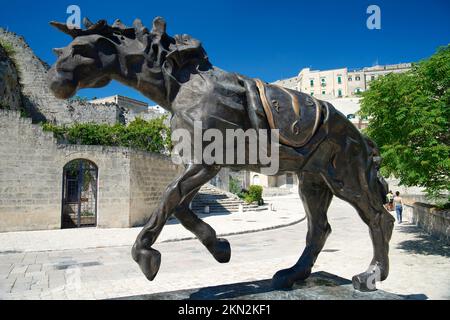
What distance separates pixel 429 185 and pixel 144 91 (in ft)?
26.6

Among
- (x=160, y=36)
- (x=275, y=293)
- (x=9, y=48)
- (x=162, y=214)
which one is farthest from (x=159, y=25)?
(x=9, y=48)

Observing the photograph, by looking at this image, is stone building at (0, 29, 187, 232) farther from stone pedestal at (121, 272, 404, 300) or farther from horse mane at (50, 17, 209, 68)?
horse mane at (50, 17, 209, 68)

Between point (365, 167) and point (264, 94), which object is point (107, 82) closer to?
point (264, 94)

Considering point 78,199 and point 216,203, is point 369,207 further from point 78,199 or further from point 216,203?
point 216,203

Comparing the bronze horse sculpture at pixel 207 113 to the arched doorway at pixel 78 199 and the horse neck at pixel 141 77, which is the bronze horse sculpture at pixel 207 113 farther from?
the arched doorway at pixel 78 199

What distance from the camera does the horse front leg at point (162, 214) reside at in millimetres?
2730

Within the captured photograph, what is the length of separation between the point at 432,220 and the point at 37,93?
120 ft

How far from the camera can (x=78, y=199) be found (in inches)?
658

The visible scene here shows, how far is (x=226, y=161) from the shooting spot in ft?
10.1

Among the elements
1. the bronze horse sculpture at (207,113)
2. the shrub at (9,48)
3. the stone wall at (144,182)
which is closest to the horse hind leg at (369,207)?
the bronze horse sculpture at (207,113)

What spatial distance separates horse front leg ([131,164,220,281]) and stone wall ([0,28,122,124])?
35.9 metres

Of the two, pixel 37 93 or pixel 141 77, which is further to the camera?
pixel 37 93

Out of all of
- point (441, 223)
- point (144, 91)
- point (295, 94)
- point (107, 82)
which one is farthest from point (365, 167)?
point (441, 223)

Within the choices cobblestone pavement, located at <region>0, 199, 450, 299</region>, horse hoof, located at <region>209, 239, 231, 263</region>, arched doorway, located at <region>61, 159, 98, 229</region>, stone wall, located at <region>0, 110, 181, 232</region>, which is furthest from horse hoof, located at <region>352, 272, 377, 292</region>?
arched doorway, located at <region>61, 159, 98, 229</region>
